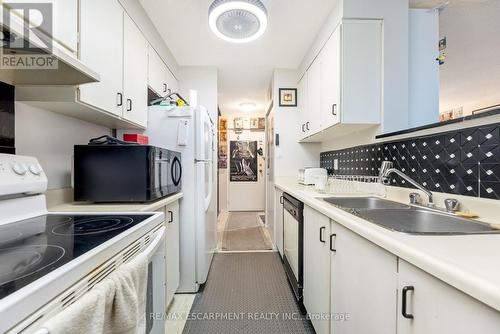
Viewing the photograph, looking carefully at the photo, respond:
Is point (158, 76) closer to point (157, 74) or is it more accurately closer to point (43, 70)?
point (157, 74)

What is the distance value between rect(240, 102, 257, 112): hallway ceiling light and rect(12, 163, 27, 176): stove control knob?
395 centimetres

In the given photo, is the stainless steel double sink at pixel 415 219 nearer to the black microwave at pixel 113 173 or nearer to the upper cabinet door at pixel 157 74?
the black microwave at pixel 113 173

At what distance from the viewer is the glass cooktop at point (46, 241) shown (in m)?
0.50

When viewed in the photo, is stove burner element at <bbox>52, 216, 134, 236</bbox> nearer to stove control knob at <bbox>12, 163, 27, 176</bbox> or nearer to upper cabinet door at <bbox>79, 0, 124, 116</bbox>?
stove control knob at <bbox>12, 163, 27, 176</bbox>

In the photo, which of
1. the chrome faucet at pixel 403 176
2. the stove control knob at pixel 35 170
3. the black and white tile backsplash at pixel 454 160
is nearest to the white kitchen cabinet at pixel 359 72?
the black and white tile backsplash at pixel 454 160

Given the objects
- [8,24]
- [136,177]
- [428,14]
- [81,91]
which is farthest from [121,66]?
[428,14]

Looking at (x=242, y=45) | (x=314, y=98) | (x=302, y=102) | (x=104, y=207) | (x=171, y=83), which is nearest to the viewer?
(x=104, y=207)

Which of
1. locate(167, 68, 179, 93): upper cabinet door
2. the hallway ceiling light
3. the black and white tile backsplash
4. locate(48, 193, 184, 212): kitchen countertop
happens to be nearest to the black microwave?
locate(48, 193, 184, 212): kitchen countertop

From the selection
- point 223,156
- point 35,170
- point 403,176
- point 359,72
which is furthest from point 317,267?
point 223,156

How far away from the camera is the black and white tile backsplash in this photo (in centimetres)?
97

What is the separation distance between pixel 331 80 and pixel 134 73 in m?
1.53

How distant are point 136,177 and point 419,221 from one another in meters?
1.55

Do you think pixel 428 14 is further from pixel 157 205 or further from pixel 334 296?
pixel 157 205

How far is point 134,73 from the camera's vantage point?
1682 millimetres
